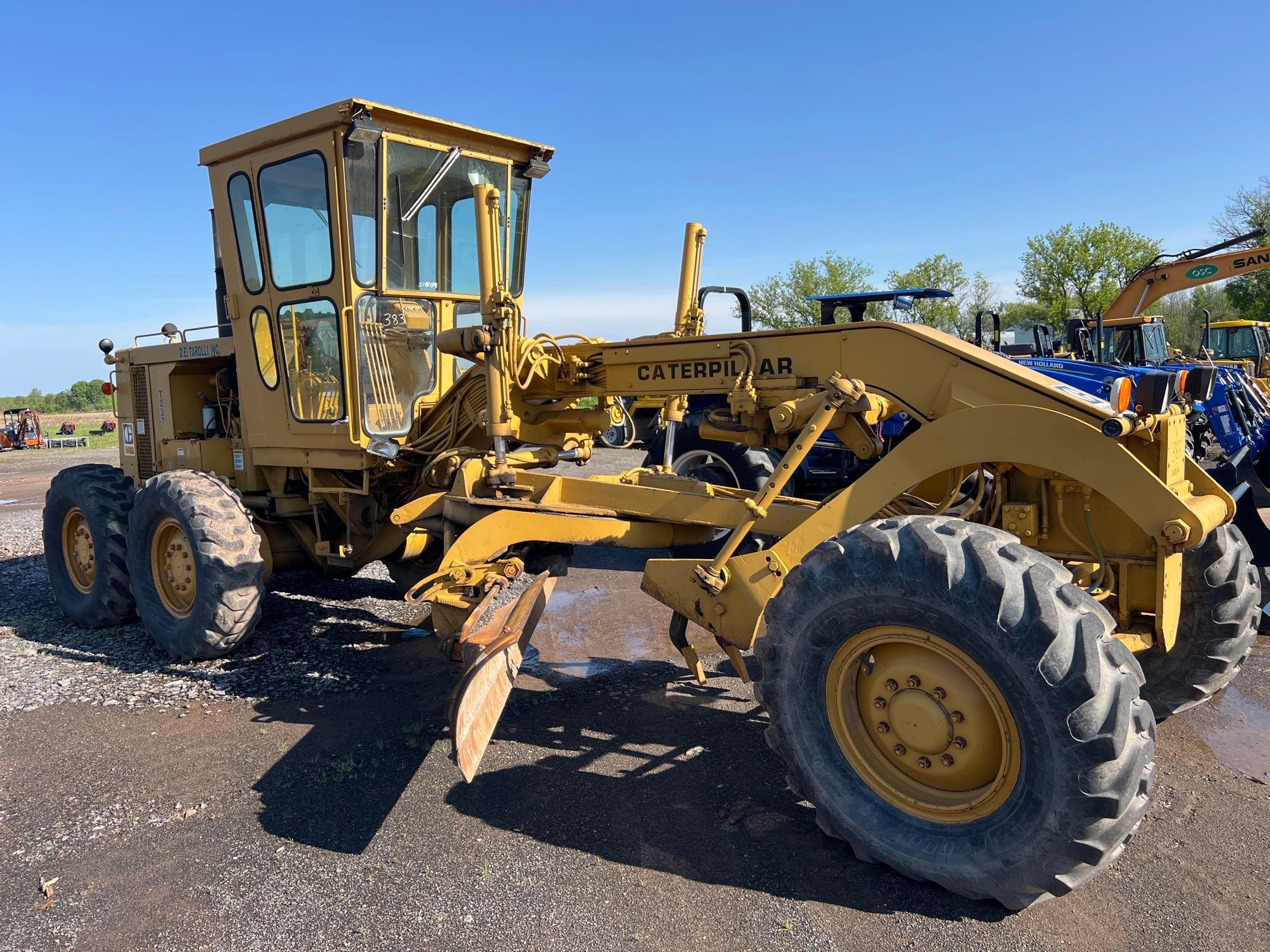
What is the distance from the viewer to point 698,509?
435 centimetres

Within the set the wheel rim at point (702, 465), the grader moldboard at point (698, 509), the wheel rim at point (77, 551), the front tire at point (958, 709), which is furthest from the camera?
the wheel rim at point (702, 465)

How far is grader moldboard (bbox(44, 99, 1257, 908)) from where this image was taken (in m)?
2.89

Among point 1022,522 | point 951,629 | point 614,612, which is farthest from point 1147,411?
point 614,612

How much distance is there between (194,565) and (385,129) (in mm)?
2926

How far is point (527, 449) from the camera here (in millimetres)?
5641

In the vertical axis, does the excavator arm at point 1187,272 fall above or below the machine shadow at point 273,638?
above

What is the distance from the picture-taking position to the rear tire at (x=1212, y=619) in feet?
12.6

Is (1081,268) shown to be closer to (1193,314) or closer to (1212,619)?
(1193,314)

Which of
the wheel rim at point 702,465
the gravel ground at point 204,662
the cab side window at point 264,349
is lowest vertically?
the gravel ground at point 204,662

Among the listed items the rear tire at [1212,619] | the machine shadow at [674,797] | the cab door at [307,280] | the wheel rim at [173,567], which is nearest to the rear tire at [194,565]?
the wheel rim at [173,567]

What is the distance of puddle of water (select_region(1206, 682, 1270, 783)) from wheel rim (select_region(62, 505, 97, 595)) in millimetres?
7385

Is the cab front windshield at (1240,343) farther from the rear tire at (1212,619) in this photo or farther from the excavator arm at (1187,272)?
the rear tire at (1212,619)

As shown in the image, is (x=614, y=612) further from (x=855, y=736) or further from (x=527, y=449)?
(x=855, y=736)

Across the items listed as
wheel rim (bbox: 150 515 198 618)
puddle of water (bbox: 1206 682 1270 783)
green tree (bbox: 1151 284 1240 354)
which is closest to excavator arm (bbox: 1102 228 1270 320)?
puddle of water (bbox: 1206 682 1270 783)
